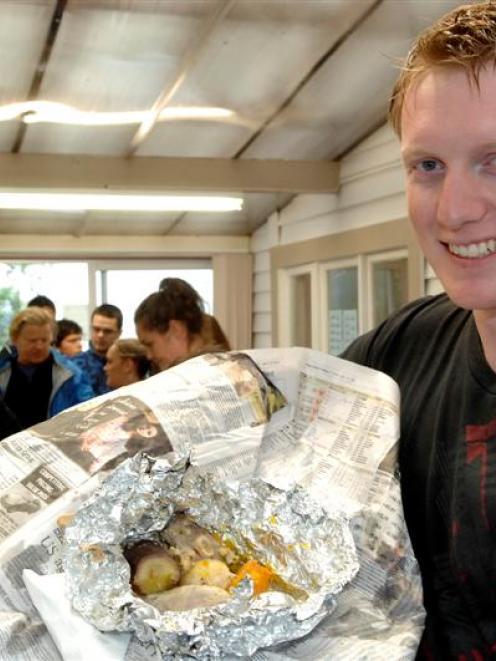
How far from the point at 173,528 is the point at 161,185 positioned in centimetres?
360

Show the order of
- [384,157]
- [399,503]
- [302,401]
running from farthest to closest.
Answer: [384,157], [302,401], [399,503]

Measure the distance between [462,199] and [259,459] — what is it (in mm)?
409

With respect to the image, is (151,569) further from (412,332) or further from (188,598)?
(412,332)

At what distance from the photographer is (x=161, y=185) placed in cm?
451

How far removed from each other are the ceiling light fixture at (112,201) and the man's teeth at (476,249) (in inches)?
155

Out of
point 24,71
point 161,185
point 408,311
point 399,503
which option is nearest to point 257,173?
point 161,185

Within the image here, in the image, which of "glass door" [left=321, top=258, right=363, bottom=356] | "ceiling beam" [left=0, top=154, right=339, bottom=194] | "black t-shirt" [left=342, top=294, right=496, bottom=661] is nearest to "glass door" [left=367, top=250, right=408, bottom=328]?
"glass door" [left=321, top=258, right=363, bottom=356]

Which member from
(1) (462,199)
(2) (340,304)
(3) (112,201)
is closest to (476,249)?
(1) (462,199)

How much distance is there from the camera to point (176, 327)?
2.77 metres

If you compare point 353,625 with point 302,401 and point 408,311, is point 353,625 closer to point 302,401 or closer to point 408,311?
point 302,401

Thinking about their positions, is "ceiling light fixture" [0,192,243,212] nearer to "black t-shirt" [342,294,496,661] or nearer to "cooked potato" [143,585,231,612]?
"black t-shirt" [342,294,496,661]

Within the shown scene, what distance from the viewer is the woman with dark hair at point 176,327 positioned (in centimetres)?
275

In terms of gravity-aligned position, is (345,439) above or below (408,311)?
below

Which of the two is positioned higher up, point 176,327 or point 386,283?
point 386,283
